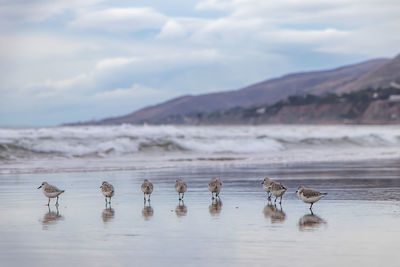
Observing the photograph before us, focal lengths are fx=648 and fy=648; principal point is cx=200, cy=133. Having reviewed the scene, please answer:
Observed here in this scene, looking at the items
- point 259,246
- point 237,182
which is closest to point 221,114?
point 237,182

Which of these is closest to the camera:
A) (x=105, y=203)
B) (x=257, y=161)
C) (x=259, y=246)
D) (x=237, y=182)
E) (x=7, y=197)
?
(x=259, y=246)

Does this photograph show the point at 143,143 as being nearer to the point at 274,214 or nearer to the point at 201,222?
the point at 274,214

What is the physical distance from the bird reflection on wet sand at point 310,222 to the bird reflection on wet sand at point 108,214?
11.5 feet

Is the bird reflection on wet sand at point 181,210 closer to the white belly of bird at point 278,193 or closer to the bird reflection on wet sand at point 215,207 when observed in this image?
the bird reflection on wet sand at point 215,207

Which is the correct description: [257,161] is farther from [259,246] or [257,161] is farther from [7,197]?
[259,246]

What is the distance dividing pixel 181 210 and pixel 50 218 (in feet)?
8.61

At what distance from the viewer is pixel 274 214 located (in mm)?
12258

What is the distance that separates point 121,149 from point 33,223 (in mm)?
24307

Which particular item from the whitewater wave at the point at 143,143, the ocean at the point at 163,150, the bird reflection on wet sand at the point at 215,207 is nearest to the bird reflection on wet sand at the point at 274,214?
the bird reflection on wet sand at the point at 215,207

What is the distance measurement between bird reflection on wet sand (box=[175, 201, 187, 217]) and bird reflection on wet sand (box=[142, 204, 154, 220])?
0.51m

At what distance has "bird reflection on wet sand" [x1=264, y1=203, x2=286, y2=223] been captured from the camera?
37.9 ft

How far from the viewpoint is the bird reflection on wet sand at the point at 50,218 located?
449 inches

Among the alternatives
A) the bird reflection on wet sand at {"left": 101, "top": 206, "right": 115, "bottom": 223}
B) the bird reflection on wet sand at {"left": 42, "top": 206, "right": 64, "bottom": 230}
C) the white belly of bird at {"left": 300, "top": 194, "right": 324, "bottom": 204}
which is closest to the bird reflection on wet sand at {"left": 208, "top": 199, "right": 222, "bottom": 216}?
the white belly of bird at {"left": 300, "top": 194, "right": 324, "bottom": 204}

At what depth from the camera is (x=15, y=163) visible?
28.0 meters
